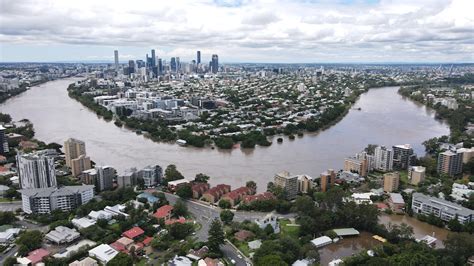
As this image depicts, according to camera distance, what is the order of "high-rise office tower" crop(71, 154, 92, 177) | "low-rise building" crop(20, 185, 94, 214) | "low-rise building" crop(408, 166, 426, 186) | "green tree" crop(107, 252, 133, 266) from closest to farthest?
1. "green tree" crop(107, 252, 133, 266)
2. "low-rise building" crop(20, 185, 94, 214)
3. "low-rise building" crop(408, 166, 426, 186)
4. "high-rise office tower" crop(71, 154, 92, 177)

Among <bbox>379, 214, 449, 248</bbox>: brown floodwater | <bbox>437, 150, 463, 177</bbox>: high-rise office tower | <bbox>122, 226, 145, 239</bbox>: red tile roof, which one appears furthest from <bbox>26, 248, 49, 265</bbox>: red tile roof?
<bbox>437, 150, 463, 177</bbox>: high-rise office tower

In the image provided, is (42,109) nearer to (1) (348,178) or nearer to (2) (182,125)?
(2) (182,125)

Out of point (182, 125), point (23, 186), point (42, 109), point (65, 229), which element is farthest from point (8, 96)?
point (65, 229)

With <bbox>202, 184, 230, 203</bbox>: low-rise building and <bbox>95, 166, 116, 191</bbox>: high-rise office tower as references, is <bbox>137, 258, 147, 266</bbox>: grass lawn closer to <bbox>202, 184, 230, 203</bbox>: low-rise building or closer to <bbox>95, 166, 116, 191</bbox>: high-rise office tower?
<bbox>202, 184, 230, 203</bbox>: low-rise building

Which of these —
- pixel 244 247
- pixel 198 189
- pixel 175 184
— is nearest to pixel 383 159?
pixel 198 189

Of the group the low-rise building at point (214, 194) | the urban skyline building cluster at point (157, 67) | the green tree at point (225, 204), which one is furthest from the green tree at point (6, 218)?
the urban skyline building cluster at point (157, 67)
